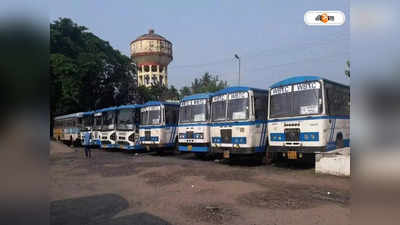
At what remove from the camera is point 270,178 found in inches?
344

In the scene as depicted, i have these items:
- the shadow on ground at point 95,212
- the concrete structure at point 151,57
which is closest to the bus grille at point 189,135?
the shadow on ground at point 95,212

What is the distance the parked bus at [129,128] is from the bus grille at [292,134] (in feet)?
32.5

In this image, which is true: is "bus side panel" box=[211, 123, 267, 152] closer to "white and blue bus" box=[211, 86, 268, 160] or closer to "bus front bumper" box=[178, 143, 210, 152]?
"white and blue bus" box=[211, 86, 268, 160]

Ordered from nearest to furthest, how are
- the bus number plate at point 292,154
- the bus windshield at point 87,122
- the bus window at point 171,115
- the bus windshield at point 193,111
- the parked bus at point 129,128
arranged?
the bus number plate at point 292,154, the bus windshield at point 193,111, the bus window at point 171,115, the parked bus at point 129,128, the bus windshield at point 87,122

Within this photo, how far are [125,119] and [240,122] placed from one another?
9.32 m

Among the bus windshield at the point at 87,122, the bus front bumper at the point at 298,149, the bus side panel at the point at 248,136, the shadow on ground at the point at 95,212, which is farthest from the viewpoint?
the bus windshield at the point at 87,122

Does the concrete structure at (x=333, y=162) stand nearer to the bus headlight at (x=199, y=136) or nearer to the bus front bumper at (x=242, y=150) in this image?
the bus front bumper at (x=242, y=150)

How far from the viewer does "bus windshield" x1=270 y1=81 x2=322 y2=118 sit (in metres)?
9.50

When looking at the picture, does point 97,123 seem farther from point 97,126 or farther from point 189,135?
point 189,135

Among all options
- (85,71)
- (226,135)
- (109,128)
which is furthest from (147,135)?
(85,71)

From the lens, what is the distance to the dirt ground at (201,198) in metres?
5.19

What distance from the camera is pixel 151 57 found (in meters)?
38.5

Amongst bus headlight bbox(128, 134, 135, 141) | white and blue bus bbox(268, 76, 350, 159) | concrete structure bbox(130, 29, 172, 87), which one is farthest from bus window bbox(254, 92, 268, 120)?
concrete structure bbox(130, 29, 172, 87)

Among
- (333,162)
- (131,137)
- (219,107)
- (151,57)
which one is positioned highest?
(151,57)
